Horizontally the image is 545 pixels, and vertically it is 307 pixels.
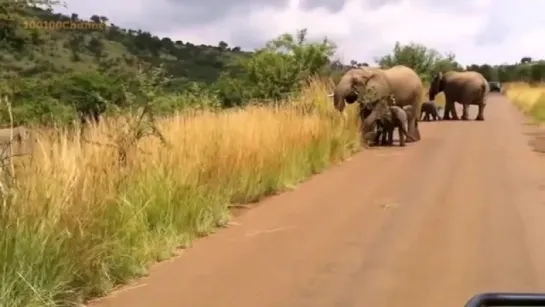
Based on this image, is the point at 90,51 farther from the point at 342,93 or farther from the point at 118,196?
the point at 118,196

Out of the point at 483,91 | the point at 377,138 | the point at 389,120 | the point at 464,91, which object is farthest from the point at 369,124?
the point at 483,91

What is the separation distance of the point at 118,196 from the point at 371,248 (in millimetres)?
2340

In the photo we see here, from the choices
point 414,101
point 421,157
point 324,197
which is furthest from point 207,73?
point 324,197

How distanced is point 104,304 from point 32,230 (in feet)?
2.41

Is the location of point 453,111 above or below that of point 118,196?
below

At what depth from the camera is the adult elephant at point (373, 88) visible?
19141 millimetres

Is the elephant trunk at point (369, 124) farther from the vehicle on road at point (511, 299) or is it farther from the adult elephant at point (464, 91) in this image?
the vehicle on road at point (511, 299)

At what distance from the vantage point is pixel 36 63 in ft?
68.1

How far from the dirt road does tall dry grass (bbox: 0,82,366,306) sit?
0.27 metres

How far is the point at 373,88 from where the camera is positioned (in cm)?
1936

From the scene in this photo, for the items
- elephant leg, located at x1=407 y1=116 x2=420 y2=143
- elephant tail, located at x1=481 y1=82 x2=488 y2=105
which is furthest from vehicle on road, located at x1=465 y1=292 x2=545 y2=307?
elephant tail, located at x1=481 y1=82 x2=488 y2=105

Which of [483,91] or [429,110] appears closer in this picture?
[429,110]

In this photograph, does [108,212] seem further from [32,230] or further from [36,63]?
[36,63]

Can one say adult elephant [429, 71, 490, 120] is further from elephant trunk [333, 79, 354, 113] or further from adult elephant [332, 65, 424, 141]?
elephant trunk [333, 79, 354, 113]
